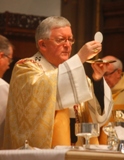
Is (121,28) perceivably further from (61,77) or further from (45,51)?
(61,77)

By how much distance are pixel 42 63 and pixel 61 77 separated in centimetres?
55

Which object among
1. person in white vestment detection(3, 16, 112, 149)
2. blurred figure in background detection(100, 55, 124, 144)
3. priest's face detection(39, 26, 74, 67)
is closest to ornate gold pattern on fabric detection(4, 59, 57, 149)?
person in white vestment detection(3, 16, 112, 149)

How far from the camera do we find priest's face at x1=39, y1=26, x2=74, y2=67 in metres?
4.71

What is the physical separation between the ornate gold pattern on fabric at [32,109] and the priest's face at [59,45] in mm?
375

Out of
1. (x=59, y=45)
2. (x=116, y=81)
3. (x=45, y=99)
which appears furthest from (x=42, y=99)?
(x=116, y=81)

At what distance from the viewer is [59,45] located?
4.72m

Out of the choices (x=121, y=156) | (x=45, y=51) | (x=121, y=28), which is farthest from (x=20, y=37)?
(x=121, y=156)

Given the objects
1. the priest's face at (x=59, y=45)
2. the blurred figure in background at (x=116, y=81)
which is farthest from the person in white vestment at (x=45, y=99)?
the blurred figure in background at (x=116, y=81)

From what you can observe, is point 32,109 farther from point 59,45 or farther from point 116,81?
point 116,81

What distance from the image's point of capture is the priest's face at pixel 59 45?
15.4 feet

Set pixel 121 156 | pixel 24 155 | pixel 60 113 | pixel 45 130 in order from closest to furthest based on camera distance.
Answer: pixel 121 156 → pixel 24 155 → pixel 45 130 → pixel 60 113

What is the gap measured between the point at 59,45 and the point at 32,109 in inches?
28.3

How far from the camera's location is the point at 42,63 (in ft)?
15.8

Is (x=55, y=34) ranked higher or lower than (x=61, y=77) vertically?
higher
